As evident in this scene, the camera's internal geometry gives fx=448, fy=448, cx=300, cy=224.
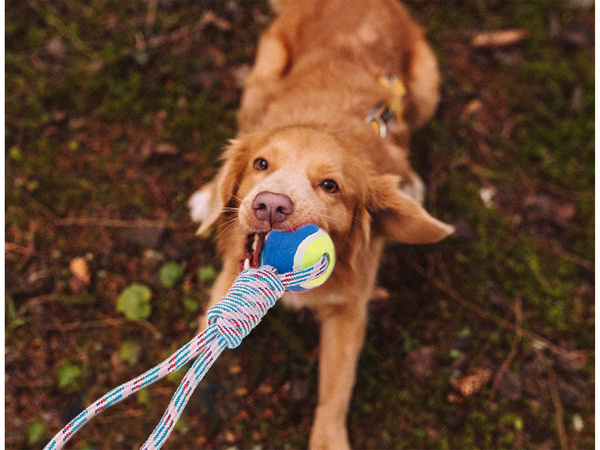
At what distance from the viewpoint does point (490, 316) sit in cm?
334

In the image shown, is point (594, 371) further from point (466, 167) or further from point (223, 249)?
point (223, 249)

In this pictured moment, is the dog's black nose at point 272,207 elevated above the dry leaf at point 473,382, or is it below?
above

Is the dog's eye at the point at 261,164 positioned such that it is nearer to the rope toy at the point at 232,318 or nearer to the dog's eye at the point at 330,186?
the dog's eye at the point at 330,186

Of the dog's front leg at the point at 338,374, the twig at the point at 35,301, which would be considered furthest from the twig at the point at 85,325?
the dog's front leg at the point at 338,374

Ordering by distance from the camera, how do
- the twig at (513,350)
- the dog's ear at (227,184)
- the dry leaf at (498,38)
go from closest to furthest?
the dog's ear at (227,184) < the twig at (513,350) < the dry leaf at (498,38)

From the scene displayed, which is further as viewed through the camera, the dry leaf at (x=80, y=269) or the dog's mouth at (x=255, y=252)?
the dry leaf at (x=80, y=269)

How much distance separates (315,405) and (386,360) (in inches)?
23.3

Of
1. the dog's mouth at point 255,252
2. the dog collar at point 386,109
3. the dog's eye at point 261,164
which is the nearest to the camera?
the dog's mouth at point 255,252

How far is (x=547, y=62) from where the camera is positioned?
4168 millimetres

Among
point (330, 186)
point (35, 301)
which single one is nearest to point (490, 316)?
point (330, 186)

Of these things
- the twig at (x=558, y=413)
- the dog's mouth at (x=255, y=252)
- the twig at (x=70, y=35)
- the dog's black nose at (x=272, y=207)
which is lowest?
the twig at (x=558, y=413)

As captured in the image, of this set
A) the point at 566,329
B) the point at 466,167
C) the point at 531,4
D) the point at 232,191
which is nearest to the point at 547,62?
the point at 531,4

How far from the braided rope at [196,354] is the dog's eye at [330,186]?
0.80m

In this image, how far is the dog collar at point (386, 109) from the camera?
2862 mm
